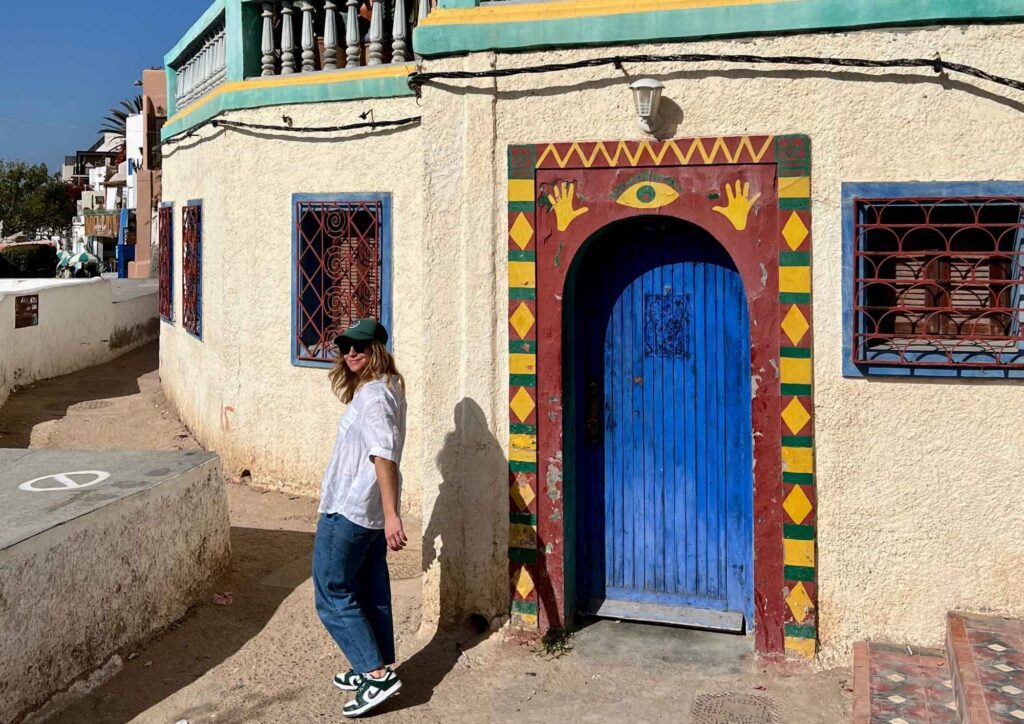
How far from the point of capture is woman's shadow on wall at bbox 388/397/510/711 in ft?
16.9

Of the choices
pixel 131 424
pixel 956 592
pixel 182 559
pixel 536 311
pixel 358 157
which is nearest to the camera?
pixel 956 592

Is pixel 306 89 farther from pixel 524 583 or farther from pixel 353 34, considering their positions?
pixel 524 583

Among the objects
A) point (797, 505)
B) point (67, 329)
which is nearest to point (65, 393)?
point (67, 329)

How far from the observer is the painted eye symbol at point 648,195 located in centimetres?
483

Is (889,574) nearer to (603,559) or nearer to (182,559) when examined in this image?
(603,559)

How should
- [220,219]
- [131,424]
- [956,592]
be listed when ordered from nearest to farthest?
1. [956,592]
2. [220,219]
3. [131,424]

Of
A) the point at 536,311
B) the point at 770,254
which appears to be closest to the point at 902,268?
the point at 770,254

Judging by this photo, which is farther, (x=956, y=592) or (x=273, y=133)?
(x=273, y=133)

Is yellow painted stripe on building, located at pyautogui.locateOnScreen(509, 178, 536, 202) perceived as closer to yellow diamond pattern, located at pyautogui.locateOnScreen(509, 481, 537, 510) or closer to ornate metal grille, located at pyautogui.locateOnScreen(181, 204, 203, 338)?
yellow diamond pattern, located at pyautogui.locateOnScreen(509, 481, 537, 510)

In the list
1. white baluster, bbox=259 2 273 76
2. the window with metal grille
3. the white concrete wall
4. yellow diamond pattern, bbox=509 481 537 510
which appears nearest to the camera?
yellow diamond pattern, bbox=509 481 537 510

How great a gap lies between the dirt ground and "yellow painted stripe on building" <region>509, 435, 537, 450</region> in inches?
38.1

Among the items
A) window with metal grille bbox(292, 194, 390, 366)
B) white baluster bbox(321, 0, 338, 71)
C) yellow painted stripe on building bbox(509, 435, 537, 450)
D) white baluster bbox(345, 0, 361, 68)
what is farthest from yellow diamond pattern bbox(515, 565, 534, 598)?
white baluster bbox(321, 0, 338, 71)

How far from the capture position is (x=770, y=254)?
4.70 metres

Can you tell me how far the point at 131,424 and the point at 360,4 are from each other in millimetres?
5410
